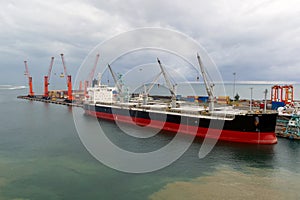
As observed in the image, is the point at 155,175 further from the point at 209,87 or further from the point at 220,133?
the point at 209,87

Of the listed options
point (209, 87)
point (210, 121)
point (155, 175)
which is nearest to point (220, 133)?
point (210, 121)

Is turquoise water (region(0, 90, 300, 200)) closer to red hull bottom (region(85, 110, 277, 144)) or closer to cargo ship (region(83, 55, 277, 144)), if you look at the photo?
red hull bottom (region(85, 110, 277, 144))

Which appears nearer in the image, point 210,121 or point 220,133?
point 220,133

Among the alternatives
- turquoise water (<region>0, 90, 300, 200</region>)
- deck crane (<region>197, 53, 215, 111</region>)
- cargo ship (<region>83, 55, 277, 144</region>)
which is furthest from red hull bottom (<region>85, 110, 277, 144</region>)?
deck crane (<region>197, 53, 215, 111</region>)

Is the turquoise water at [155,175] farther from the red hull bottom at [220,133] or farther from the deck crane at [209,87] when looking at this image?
the deck crane at [209,87]

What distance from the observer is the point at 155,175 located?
14102 millimetres

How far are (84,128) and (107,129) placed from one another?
3578mm

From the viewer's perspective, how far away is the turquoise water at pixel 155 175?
11.6 metres

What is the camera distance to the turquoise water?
1163cm

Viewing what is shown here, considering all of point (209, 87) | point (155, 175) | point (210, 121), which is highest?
point (209, 87)

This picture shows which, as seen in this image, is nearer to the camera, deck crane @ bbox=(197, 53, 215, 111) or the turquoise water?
the turquoise water

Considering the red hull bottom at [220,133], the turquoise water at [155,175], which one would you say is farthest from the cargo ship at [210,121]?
the turquoise water at [155,175]

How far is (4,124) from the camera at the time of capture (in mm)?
31609

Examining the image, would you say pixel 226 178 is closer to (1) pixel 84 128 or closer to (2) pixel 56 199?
(2) pixel 56 199
